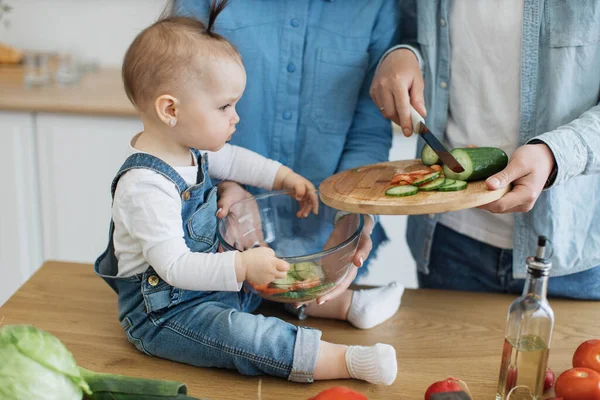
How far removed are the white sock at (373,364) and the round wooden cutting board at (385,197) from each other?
0.22 meters

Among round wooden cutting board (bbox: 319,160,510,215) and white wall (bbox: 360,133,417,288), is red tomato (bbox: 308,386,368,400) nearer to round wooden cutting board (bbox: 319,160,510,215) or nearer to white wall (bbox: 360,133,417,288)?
round wooden cutting board (bbox: 319,160,510,215)

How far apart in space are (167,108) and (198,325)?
1.21 ft

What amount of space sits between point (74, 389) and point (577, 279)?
1032mm

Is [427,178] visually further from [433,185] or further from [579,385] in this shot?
[579,385]

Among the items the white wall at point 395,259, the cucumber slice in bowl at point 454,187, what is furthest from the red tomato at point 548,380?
the white wall at point 395,259

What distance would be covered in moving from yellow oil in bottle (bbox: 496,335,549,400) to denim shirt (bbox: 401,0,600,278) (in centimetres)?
34

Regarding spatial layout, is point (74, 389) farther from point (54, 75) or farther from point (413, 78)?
point (54, 75)

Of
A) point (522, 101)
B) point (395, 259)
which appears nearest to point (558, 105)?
point (522, 101)

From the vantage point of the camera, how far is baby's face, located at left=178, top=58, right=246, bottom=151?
1.15m

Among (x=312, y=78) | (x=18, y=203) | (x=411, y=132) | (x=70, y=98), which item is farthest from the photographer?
(x=18, y=203)

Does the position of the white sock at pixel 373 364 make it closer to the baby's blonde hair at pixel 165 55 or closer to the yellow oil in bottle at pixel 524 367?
the yellow oil in bottle at pixel 524 367

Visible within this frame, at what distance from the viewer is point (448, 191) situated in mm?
1157

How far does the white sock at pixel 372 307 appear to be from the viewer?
1267 millimetres

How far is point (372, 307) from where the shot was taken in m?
1.27
